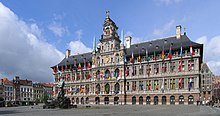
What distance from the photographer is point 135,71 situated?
61969 mm

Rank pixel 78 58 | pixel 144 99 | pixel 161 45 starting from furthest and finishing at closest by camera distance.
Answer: pixel 78 58 → pixel 161 45 → pixel 144 99

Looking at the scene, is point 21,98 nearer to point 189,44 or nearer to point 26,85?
point 26,85

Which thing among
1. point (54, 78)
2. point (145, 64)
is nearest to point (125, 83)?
point (145, 64)

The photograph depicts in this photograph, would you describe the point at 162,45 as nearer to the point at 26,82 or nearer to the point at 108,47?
the point at 108,47

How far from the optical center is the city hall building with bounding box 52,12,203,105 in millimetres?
53812

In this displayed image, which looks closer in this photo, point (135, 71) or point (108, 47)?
point (135, 71)

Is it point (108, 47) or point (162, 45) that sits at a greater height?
point (108, 47)

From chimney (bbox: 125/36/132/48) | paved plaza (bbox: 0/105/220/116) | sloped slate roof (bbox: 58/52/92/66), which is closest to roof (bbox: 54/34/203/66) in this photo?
chimney (bbox: 125/36/132/48)

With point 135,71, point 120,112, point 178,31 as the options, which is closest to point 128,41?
point 135,71

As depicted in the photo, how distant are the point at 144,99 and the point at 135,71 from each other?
7.79 m

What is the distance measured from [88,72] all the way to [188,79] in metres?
30.7

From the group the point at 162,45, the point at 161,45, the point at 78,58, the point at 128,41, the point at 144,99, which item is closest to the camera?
the point at 144,99

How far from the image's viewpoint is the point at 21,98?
105 metres

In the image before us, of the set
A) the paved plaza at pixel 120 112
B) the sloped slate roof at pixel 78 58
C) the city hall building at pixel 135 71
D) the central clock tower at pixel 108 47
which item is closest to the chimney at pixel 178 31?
the city hall building at pixel 135 71
